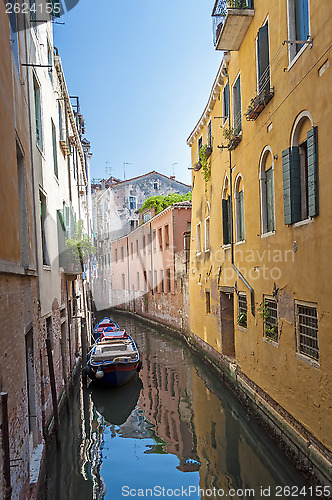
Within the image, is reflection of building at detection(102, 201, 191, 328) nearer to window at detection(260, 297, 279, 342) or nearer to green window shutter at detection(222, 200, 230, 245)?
green window shutter at detection(222, 200, 230, 245)

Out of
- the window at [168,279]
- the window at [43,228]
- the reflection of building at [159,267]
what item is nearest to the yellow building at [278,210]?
the window at [43,228]

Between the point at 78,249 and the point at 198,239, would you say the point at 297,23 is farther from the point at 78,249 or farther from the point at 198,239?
the point at 198,239

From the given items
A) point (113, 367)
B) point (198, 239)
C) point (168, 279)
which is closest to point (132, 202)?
point (168, 279)

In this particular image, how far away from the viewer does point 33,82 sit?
8414 mm

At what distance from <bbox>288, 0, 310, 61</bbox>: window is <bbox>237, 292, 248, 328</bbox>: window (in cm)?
535

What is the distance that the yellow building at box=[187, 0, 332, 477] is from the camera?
5.77m

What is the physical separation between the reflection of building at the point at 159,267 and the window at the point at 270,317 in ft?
33.8

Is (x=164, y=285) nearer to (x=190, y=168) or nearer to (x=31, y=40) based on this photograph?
(x=190, y=168)

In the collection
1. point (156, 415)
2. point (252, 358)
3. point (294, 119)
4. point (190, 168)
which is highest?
point (190, 168)

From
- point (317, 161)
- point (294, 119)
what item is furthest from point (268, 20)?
point (317, 161)

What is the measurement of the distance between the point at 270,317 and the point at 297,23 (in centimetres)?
513

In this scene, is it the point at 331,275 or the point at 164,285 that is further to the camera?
the point at 164,285

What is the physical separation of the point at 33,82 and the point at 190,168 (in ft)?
27.8

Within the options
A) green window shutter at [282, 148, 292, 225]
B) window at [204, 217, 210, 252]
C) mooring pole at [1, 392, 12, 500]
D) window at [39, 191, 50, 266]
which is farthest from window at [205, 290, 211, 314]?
mooring pole at [1, 392, 12, 500]
